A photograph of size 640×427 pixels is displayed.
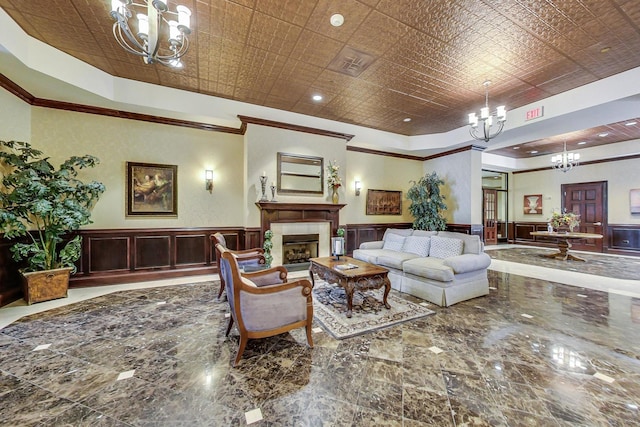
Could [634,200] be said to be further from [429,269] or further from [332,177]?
[332,177]

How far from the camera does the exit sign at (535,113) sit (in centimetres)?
477

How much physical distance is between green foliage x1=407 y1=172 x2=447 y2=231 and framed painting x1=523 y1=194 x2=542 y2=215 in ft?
17.9

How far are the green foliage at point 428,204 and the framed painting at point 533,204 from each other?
5456 millimetres

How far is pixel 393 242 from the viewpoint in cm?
534

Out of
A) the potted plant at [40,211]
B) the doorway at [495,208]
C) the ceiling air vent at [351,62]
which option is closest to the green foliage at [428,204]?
the ceiling air vent at [351,62]

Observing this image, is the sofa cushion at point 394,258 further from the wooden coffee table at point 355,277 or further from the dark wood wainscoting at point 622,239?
the dark wood wainscoting at point 622,239

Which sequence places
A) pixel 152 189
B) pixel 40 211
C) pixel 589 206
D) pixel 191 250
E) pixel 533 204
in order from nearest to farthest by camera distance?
pixel 40 211
pixel 152 189
pixel 191 250
pixel 589 206
pixel 533 204

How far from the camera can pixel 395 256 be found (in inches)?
178

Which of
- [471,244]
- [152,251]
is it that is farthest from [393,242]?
[152,251]

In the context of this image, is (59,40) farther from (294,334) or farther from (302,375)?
(302,375)

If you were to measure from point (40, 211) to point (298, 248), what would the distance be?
4.25 meters

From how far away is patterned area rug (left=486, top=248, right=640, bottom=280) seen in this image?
5.47 m

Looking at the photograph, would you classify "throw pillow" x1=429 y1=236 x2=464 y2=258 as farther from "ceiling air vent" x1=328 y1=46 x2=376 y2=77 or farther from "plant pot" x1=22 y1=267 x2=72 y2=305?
"plant pot" x1=22 y1=267 x2=72 y2=305

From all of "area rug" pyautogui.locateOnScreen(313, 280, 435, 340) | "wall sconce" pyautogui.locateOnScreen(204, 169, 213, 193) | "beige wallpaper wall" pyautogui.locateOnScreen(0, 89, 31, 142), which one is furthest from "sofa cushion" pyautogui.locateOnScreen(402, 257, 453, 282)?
"beige wallpaper wall" pyautogui.locateOnScreen(0, 89, 31, 142)
